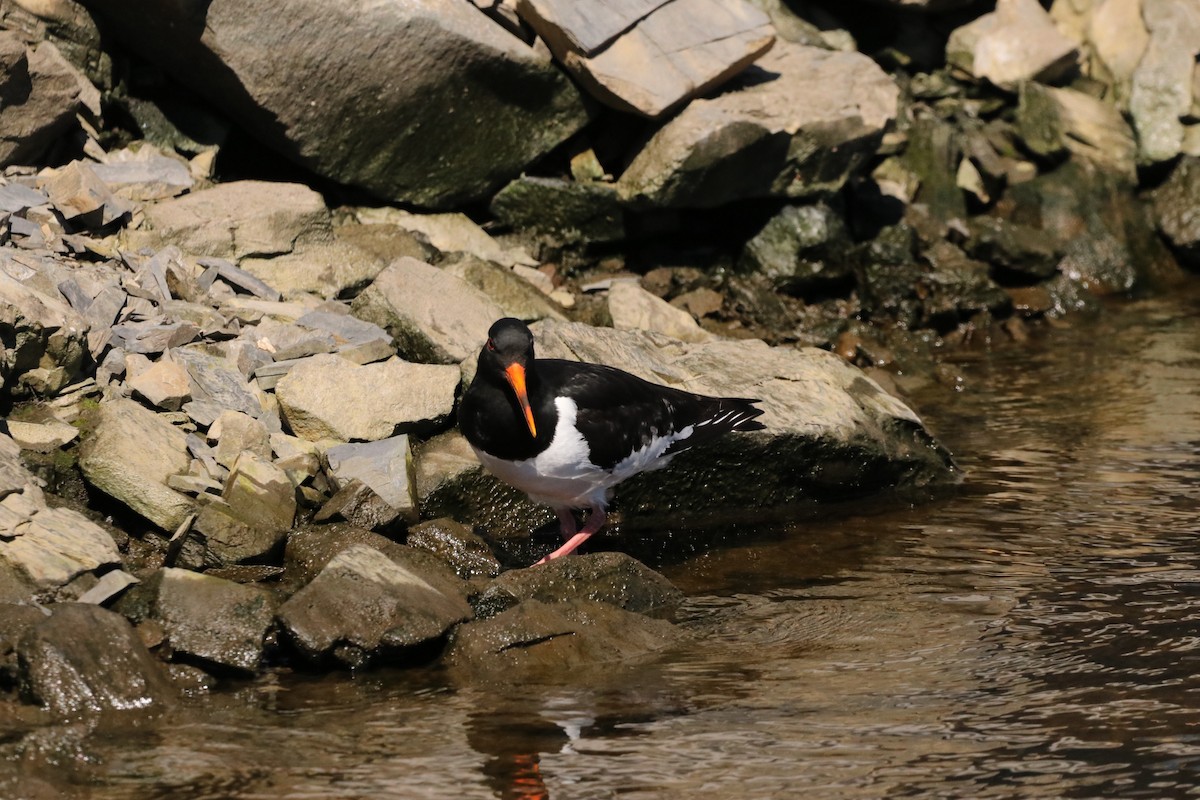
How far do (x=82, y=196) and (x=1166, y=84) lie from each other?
1049cm

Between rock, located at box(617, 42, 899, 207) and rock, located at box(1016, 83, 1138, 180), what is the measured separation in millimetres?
2835

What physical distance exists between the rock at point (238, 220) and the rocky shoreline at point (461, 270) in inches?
0.9

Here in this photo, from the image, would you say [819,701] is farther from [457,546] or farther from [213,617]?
[213,617]

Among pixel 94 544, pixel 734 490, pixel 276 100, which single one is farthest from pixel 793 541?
pixel 276 100

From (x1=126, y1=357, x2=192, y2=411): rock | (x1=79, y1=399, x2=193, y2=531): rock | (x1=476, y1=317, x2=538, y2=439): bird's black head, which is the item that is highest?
(x1=476, y1=317, x2=538, y2=439): bird's black head

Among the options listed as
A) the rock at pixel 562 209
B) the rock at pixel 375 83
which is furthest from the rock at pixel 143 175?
the rock at pixel 562 209

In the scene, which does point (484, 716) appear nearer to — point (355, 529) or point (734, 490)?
point (355, 529)

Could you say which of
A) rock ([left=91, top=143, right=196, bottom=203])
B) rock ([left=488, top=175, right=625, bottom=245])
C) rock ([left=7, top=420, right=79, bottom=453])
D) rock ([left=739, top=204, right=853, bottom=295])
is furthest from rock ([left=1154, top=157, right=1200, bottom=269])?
rock ([left=7, top=420, right=79, bottom=453])

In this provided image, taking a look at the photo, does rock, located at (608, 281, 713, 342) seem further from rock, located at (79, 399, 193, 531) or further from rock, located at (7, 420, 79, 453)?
rock, located at (7, 420, 79, 453)

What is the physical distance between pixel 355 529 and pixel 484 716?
141cm

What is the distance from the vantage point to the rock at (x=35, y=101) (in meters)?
8.47

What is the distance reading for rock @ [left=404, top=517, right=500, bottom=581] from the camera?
253 inches

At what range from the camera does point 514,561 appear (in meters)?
6.92

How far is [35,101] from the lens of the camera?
8602 mm
